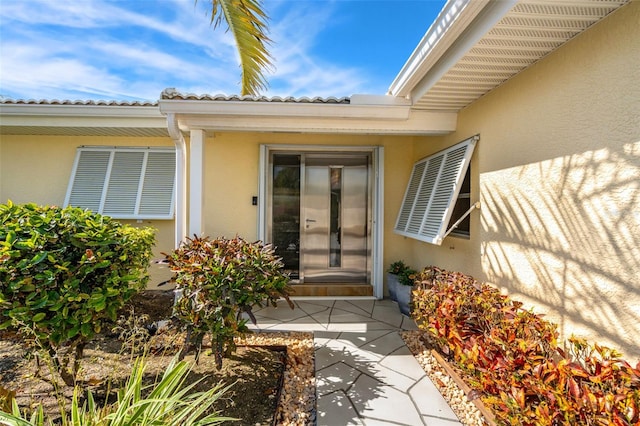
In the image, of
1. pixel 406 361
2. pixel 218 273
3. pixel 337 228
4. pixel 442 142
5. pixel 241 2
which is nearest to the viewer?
pixel 218 273

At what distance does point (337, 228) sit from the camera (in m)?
7.31

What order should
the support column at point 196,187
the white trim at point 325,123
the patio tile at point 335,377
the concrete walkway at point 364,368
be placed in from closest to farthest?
1. the concrete walkway at point 364,368
2. the patio tile at point 335,377
3. the white trim at point 325,123
4. the support column at point 196,187

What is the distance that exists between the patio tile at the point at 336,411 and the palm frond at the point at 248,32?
18.8 ft

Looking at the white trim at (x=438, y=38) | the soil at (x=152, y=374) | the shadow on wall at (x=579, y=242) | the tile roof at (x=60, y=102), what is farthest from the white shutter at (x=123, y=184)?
the shadow on wall at (x=579, y=242)

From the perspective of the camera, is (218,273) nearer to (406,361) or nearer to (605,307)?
(406,361)

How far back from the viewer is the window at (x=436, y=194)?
4.68 meters

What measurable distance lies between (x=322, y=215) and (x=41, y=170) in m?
6.45

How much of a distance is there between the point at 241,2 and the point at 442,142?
426 cm

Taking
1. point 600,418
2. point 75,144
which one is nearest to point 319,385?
point 600,418

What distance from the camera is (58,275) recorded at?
278 cm

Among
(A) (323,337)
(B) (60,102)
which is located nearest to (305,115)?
(A) (323,337)

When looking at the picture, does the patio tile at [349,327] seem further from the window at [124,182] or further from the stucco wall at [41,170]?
the window at [124,182]

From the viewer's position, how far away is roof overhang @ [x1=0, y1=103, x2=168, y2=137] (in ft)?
18.5

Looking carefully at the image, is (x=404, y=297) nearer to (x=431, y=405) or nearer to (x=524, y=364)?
(x=431, y=405)
